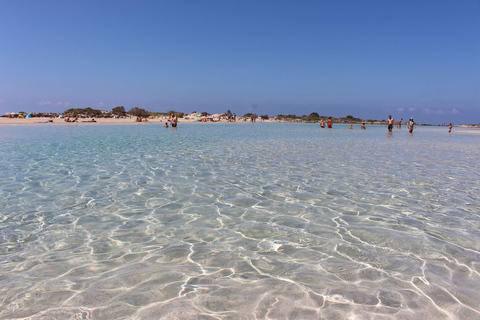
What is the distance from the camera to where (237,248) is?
3682 millimetres

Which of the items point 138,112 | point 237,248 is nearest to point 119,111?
point 138,112

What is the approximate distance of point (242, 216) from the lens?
482cm

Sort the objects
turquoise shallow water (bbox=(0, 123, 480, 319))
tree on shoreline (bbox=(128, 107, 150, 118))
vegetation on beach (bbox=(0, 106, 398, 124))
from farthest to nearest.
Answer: tree on shoreline (bbox=(128, 107, 150, 118)) < vegetation on beach (bbox=(0, 106, 398, 124)) < turquoise shallow water (bbox=(0, 123, 480, 319))

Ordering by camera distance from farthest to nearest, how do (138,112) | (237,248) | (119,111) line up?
1. (138,112)
2. (119,111)
3. (237,248)

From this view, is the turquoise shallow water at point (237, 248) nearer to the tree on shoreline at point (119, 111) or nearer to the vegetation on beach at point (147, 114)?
the vegetation on beach at point (147, 114)

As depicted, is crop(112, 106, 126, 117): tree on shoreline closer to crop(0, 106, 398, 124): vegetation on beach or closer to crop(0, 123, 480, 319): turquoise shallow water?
crop(0, 106, 398, 124): vegetation on beach

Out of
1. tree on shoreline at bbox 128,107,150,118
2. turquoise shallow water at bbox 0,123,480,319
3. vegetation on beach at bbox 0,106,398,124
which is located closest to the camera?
turquoise shallow water at bbox 0,123,480,319

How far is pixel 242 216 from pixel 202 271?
1750 millimetres

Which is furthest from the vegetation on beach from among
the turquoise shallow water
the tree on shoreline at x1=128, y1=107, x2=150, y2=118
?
the turquoise shallow water

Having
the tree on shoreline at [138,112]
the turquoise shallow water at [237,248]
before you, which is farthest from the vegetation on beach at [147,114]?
the turquoise shallow water at [237,248]

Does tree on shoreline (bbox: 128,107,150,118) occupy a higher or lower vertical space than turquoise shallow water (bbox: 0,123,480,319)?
higher

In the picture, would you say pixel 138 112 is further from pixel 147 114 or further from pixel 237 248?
pixel 237 248

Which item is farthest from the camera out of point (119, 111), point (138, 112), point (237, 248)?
point (138, 112)

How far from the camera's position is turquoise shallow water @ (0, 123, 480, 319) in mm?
2598
